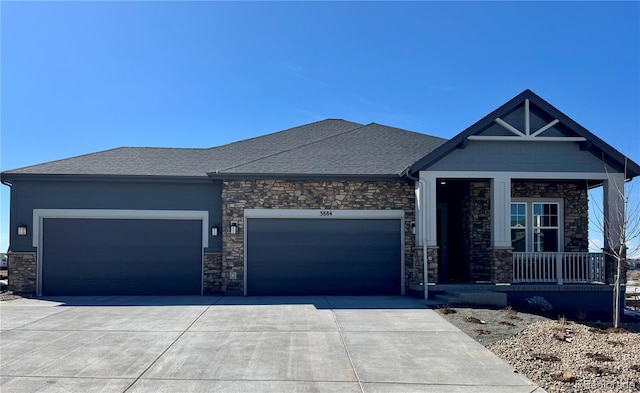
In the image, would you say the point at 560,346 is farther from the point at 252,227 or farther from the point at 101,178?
the point at 101,178

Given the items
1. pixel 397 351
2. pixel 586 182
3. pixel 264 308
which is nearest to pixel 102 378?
pixel 397 351

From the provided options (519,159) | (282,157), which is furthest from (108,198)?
(519,159)

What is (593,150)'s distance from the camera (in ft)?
43.2

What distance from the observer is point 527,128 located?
13.1 metres

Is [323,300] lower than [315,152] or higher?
lower

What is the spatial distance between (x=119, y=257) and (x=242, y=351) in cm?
808

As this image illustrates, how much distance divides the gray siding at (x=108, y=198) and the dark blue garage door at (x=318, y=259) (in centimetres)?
141

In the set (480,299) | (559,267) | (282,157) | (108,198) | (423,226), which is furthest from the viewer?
(282,157)

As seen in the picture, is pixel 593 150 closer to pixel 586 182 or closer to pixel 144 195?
pixel 586 182

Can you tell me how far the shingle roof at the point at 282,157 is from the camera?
570 inches

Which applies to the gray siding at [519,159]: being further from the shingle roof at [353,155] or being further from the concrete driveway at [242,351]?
the concrete driveway at [242,351]

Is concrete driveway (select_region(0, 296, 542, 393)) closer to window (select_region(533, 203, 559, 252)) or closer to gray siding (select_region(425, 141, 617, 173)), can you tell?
gray siding (select_region(425, 141, 617, 173))

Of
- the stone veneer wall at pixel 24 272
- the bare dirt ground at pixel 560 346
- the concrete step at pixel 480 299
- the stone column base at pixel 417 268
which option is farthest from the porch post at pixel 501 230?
the stone veneer wall at pixel 24 272

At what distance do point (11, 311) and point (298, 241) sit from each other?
720 centimetres
